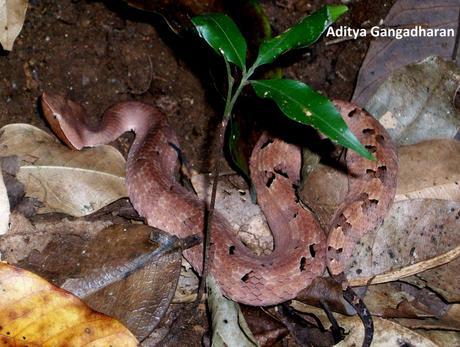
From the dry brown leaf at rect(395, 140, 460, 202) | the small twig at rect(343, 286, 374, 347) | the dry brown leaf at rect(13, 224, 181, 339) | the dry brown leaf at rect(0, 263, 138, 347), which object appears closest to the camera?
the dry brown leaf at rect(0, 263, 138, 347)

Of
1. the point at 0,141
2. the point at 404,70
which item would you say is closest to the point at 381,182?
the point at 404,70

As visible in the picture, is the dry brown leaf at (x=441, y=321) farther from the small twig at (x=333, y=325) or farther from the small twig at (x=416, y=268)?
the small twig at (x=333, y=325)

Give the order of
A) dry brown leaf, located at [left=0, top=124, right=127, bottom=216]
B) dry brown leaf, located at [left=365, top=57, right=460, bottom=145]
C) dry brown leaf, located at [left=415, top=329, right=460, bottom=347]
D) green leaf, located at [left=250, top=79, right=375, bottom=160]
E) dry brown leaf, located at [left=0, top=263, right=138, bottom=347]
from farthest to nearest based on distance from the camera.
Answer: dry brown leaf, located at [left=365, top=57, right=460, bottom=145] < dry brown leaf, located at [left=0, top=124, right=127, bottom=216] < dry brown leaf, located at [left=415, top=329, right=460, bottom=347] < dry brown leaf, located at [left=0, top=263, right=138, bottom=347] < green leaf, located at [left=250, top=79, right=375, bottom=160]

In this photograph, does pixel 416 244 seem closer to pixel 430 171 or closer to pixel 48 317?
pixel 430 171

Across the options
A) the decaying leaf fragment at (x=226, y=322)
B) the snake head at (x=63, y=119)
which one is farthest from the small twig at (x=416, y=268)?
the snake head at (x=63, y=119)

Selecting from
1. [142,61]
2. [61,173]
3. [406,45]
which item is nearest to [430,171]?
[406,45]

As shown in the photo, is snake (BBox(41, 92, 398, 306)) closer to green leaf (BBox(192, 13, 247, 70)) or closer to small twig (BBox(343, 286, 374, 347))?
small twig (BBox(343, 286, 374, 347))

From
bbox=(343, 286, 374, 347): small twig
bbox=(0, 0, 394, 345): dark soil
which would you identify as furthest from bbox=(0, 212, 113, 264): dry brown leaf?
bbox=(343, 286, 374, 347): small twig

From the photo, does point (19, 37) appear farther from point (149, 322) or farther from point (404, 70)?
point (404, 70)
